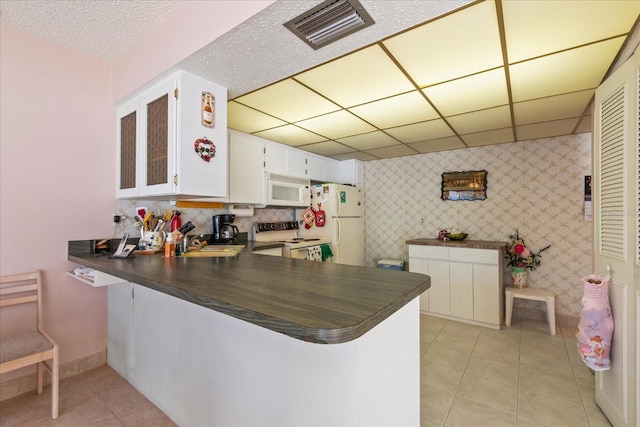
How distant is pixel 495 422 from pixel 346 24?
245cm

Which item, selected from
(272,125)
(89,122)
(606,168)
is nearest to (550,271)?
(606,168)

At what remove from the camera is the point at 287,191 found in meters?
3.75

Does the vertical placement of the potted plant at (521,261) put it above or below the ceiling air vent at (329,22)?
below

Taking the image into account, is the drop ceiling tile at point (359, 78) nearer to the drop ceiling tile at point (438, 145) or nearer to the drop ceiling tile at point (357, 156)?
the drop ceiling tile at point (438, 145)

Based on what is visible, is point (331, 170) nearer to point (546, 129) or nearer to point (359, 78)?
point (359, 78)

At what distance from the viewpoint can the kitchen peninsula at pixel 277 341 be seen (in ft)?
2.97

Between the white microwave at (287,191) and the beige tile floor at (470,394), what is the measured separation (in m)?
2.17

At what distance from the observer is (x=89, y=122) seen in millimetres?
2262

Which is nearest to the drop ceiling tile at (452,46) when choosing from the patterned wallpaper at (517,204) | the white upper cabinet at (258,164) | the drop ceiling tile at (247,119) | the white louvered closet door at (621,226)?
the white louvered closet door at (621,226)

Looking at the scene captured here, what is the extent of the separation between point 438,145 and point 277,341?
3.43 metres

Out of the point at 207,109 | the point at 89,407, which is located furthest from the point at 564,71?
the point at 89,407

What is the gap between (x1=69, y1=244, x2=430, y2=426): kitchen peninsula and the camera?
906 millimetres

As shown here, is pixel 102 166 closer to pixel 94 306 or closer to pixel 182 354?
pixel 94 306

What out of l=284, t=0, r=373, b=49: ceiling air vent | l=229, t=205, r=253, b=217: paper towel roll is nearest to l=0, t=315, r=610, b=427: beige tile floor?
l=229, t=205, r=253, b=217: paper towel roll
